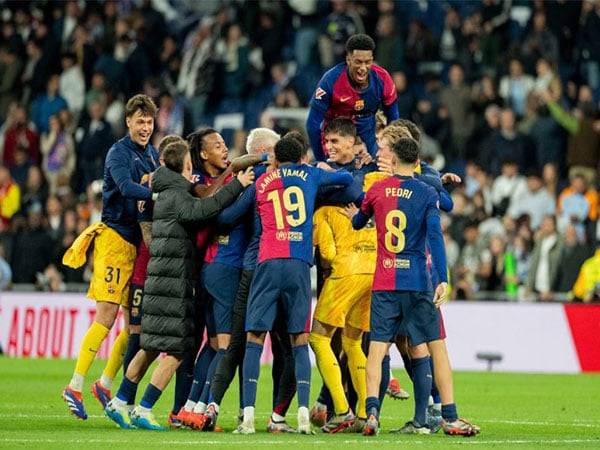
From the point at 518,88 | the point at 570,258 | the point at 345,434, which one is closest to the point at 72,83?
the point at 518,88

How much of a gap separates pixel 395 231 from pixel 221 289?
159 centimetres

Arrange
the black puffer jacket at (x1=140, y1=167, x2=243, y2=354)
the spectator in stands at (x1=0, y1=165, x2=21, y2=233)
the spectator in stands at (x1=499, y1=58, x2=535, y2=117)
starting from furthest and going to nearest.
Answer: the spectator in stands at (x1=0, y1=165, x2=21, y2=233) < the spectator in stands at (x1=499, y1=58, x2=535, y2=117) < the black puffer jacket at (x1=140, y1=167, x2=243, y2=354)

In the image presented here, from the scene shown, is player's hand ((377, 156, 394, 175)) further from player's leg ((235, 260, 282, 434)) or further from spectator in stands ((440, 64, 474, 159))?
spectator in stands ((440, 64, 474, 159))

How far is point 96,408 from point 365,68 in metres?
4.39

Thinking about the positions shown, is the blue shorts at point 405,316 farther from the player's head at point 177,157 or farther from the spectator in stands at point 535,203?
the spectator in stands at point 535,203

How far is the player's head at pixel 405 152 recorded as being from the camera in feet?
40.1

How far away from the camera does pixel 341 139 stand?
517 inches

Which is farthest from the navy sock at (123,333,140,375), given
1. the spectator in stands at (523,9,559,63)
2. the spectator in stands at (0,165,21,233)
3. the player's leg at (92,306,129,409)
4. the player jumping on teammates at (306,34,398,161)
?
the spectator in stands at (0,165,21,233)

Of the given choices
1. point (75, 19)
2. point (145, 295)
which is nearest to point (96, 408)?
point (145, 295)

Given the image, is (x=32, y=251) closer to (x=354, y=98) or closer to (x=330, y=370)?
(x=354, y=98)

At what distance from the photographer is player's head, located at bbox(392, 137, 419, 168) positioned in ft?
40.1

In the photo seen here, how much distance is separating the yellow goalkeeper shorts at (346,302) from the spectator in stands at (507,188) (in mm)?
11724

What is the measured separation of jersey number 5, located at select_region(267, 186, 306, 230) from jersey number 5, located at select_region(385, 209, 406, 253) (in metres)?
0.69

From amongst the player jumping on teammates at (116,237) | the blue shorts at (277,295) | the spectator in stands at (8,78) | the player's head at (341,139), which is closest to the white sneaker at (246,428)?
the blue shorts at (277,295)
